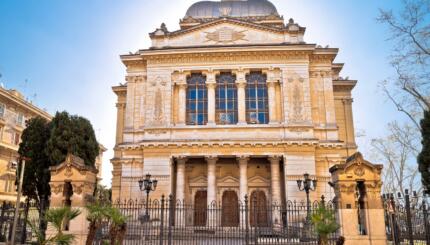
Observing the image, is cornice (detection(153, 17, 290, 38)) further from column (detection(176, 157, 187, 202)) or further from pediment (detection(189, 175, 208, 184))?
pediment (detection(189, 175, 208, 184))

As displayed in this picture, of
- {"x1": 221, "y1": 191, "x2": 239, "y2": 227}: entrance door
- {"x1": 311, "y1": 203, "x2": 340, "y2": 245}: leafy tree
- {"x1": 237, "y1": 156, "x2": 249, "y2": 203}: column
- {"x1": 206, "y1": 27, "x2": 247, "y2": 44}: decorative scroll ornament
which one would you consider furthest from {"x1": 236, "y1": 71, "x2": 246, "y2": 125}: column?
{"x1": 311, "y1": 203, "x2": 340, "y2": 245}: leafy tree

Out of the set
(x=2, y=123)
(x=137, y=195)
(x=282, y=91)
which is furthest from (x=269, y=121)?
(x=2, y=123)

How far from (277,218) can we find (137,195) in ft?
34.2

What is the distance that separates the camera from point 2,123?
40.0m

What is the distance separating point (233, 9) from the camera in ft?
122

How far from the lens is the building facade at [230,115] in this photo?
27.0 m

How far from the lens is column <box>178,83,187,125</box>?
2854cm

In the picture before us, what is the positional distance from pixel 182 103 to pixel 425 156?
17469mm

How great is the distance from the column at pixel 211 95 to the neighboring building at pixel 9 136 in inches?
980

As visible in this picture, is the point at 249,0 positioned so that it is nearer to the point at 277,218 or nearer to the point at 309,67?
the point at 309,67

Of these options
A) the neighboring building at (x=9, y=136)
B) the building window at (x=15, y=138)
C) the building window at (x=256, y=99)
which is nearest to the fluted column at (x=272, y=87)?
the building window at (x=256, y=99)

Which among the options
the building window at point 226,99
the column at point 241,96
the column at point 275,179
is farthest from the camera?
the building window at point 226,99

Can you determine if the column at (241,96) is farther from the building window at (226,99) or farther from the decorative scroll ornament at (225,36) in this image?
the decorative scroll ornament at (225,36)

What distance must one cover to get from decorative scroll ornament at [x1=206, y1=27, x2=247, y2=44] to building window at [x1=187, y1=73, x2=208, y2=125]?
3.21 metres
